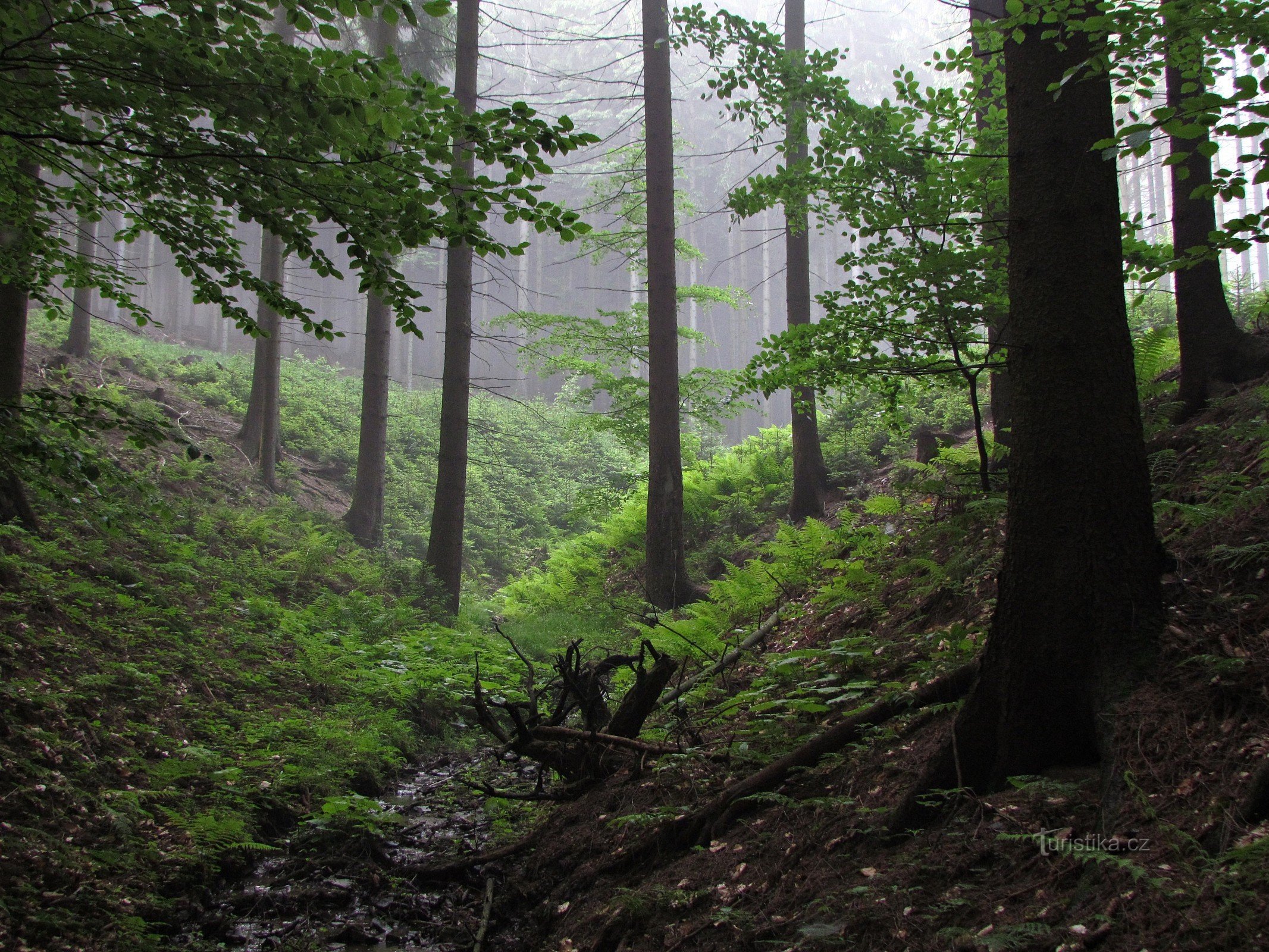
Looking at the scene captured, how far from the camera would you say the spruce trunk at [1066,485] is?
2.83 meters

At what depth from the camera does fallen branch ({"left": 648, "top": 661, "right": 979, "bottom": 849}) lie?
3.63 meters

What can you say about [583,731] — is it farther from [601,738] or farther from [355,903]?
[355,903]

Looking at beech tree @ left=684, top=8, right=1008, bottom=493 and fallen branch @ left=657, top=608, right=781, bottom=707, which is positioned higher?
beech tree @ left=684, top=8, right=1008, bottom=493

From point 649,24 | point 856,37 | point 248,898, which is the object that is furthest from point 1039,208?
point 856,37

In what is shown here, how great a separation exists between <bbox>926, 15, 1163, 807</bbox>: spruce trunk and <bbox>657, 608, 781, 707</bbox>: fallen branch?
263 centimetres

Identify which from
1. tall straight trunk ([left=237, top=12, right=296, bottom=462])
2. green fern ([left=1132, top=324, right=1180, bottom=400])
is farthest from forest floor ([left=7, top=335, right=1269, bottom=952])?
tall straight trunk ([left=237, top=12, right=296, bottom=462])

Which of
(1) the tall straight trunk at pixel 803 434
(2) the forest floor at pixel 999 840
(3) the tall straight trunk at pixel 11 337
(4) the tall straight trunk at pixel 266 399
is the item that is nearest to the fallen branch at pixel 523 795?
(2) the forest floor at pixel 999 840

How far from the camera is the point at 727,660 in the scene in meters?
6.26

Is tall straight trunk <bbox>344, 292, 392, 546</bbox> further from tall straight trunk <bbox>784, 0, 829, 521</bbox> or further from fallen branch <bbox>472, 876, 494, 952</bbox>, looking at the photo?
fallen branch <bbox>472, 876, 494, 952</bbox>

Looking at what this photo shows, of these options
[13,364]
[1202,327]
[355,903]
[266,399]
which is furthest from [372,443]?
[1202,327]

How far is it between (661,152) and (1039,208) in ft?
Answer: 28.4

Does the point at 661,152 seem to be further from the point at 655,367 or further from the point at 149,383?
the point at 149,383

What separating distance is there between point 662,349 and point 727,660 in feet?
18.1

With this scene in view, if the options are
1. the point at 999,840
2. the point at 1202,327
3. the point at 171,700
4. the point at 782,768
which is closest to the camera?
the point at 999,840
